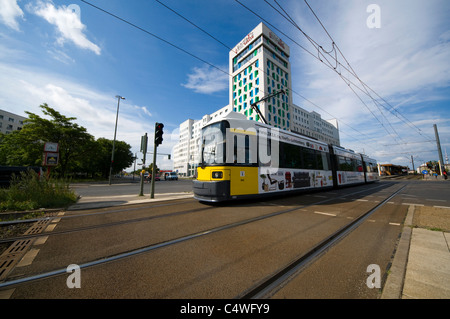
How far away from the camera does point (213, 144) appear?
6.11 m

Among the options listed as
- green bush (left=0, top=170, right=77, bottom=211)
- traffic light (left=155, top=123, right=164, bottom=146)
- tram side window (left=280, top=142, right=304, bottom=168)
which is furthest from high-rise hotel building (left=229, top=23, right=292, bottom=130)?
green bush (left=0, top=170, right=77, bottom=211)

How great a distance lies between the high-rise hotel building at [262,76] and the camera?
118 ft

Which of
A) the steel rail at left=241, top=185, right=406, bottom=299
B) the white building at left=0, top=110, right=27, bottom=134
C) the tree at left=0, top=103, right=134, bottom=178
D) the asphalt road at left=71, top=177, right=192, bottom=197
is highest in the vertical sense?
the white building at left=0, top=110, right=27, bottom=134

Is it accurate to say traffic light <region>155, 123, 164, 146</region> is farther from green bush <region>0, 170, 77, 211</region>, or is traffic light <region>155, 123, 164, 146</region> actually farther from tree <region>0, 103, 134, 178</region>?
tree <region>0, 103, 134, 178</region>

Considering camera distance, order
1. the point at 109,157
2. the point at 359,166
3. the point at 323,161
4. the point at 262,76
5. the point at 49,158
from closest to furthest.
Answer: the point at 49,158 → the point at 323,161 → the point at 359,166 → the point at 262,76 → the point at 109,157

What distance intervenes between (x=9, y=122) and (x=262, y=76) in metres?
78.5

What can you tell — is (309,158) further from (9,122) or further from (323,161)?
(9,122)

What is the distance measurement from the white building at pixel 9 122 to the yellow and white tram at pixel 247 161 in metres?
72.9

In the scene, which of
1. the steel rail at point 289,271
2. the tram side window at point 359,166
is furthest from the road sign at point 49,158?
the tram side window at point 359,166

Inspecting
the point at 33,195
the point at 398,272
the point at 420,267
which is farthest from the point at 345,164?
the point at 33,195

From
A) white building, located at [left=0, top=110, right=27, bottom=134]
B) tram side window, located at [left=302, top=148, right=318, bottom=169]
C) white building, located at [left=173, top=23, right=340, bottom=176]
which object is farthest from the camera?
white building, located at [left=0, top=110, right=27, bottom=134]

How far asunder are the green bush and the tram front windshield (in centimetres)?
550

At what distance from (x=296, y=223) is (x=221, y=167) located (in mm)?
Result: 2906

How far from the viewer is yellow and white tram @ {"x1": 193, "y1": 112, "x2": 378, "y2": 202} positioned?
18.8 feet
